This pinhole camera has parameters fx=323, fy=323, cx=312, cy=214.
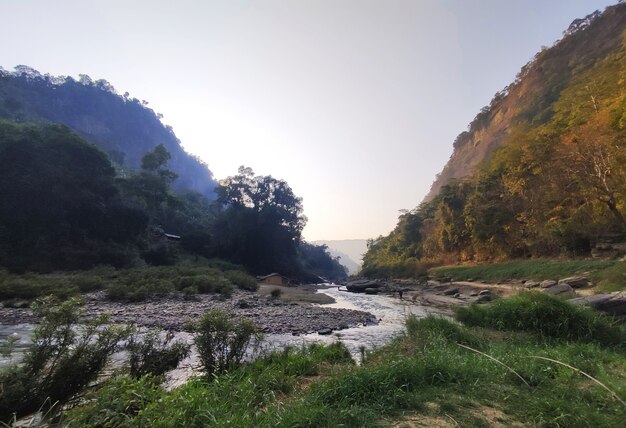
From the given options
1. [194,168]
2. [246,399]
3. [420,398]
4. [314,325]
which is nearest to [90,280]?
[314,325]

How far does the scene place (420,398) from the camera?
4.35 metres

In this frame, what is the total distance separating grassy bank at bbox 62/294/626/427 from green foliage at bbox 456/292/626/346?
5.10 ft

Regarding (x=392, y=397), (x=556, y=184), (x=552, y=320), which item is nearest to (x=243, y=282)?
(x=556, y=184)

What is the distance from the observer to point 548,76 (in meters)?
72.2

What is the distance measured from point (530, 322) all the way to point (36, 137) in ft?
174

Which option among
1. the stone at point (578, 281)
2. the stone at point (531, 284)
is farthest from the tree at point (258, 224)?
the stone at point (578, 281)

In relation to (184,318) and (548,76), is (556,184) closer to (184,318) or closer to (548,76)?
(184,318)

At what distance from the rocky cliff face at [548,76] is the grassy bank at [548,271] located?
109 feet

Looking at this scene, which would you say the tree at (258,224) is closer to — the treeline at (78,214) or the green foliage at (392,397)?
the treeline at (78,214)

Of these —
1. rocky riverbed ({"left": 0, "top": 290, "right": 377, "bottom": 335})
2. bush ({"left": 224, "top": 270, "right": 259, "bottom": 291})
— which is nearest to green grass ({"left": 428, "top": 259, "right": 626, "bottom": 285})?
rocky riverbed ({"left": 0, "top": 290, "right": 377, "bottom": 335})

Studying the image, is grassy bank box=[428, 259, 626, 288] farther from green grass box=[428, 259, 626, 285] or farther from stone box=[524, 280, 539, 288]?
stone box=[524, 280, 539, 288]

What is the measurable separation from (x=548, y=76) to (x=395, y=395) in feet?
300

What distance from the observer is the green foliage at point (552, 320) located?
8.30 meters

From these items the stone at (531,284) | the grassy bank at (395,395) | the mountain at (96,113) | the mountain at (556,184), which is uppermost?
the mountain at (96,113)
